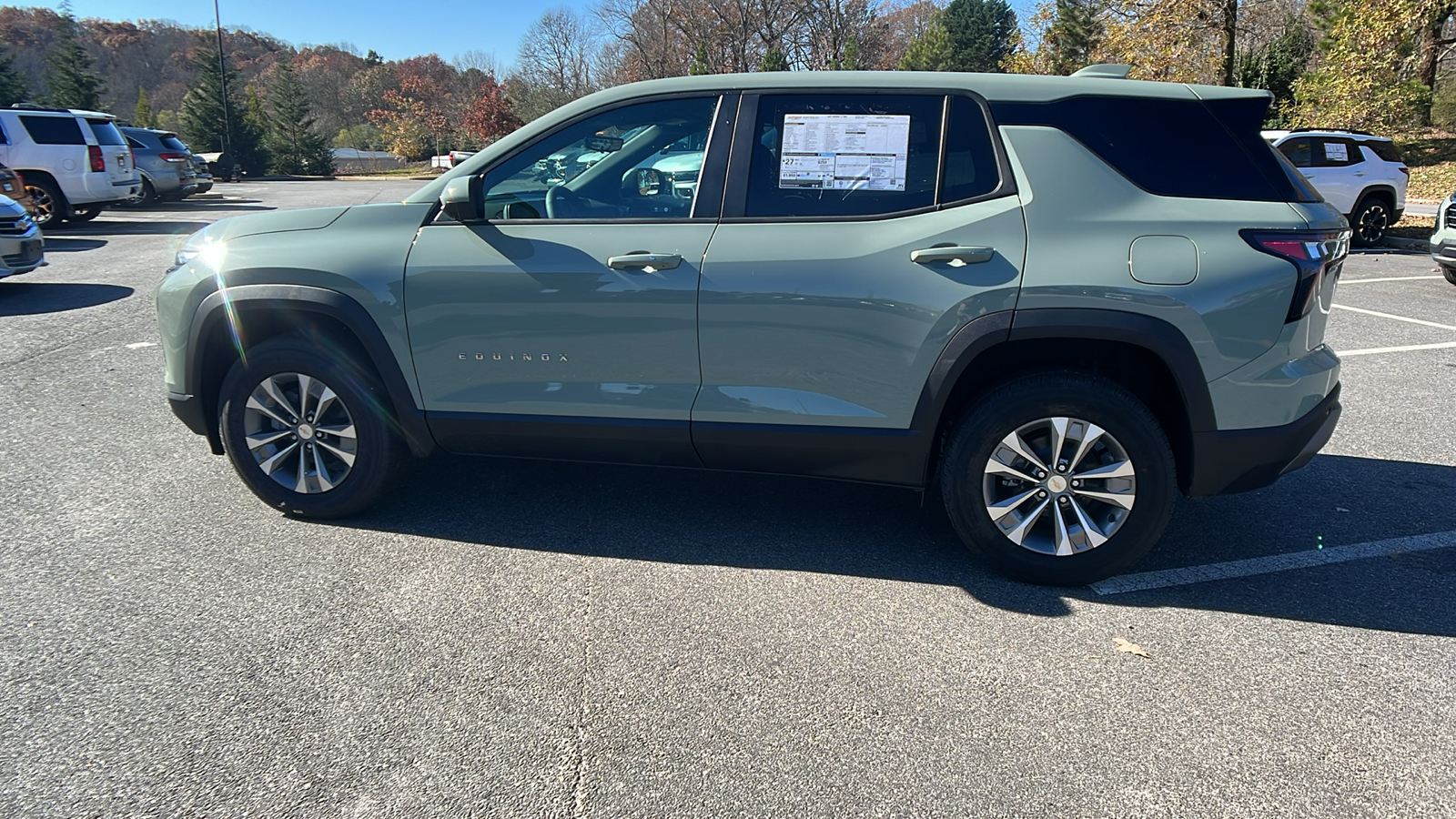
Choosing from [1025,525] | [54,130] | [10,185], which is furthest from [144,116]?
[1025,525]

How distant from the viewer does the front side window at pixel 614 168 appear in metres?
3.61

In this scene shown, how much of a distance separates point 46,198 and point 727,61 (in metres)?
42.1

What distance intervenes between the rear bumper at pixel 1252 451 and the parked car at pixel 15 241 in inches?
408

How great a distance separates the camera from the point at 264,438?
13.0 ft

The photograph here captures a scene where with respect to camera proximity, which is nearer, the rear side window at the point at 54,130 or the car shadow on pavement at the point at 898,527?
the car shadow on pavement at the point at 898,527

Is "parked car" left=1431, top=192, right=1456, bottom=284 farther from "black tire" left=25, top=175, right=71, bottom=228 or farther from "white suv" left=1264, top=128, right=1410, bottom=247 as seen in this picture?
"black tire" left=25, top=175, right=71, bottom=228

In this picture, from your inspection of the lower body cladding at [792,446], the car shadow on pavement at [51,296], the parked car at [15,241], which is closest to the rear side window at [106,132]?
the car shadow on pavement at [51,296]

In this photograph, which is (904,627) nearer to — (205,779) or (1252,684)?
(1252,684)

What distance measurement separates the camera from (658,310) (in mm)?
3465

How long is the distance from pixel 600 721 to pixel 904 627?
111cm

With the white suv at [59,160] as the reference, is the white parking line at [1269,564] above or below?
below

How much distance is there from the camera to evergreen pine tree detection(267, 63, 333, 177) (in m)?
40.4

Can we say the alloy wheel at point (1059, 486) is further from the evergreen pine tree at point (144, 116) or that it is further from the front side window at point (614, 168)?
the evergreen pine tree at point (144, 116)

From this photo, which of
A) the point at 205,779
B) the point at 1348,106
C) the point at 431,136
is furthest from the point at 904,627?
the point at 431,136
